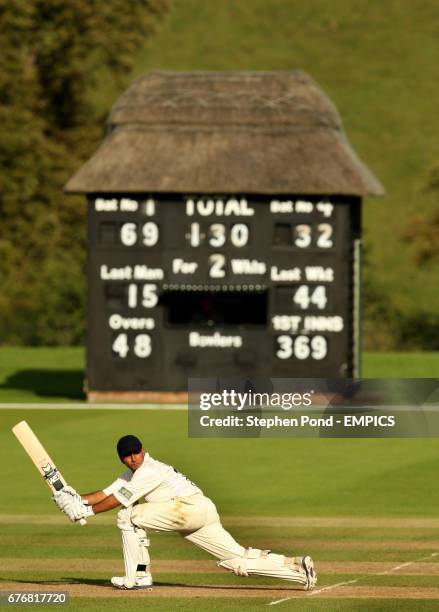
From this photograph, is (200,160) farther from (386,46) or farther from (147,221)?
(386,46)

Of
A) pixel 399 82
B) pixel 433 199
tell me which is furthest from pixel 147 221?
pixel 399 82

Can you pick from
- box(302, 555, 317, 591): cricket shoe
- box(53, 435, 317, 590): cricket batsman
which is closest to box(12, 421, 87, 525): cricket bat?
box(53, 435, 317, 590): cricket batsman

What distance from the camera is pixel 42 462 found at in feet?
49.4

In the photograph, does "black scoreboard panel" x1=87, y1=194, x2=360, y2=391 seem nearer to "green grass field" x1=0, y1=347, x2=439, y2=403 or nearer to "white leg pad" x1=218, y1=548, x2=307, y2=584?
"green grass field" x1=0, y1=347, x2=439, y2=403

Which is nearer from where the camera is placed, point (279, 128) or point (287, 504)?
point (287, 504)

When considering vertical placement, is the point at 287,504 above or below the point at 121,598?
below

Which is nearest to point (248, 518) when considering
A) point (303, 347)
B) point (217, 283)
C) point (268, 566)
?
point (268, 566)

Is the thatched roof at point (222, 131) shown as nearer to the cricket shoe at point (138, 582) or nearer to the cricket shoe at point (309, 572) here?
the cricket shoe at point (138, 582)

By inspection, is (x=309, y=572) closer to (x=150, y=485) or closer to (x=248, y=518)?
(x=150, y=485)

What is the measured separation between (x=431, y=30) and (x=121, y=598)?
127 metres

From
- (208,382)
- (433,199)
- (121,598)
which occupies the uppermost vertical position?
(121,598)

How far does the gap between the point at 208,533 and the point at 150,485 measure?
27.4 inches

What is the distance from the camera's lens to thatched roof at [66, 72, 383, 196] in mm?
37281

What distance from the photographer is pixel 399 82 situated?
131 m
